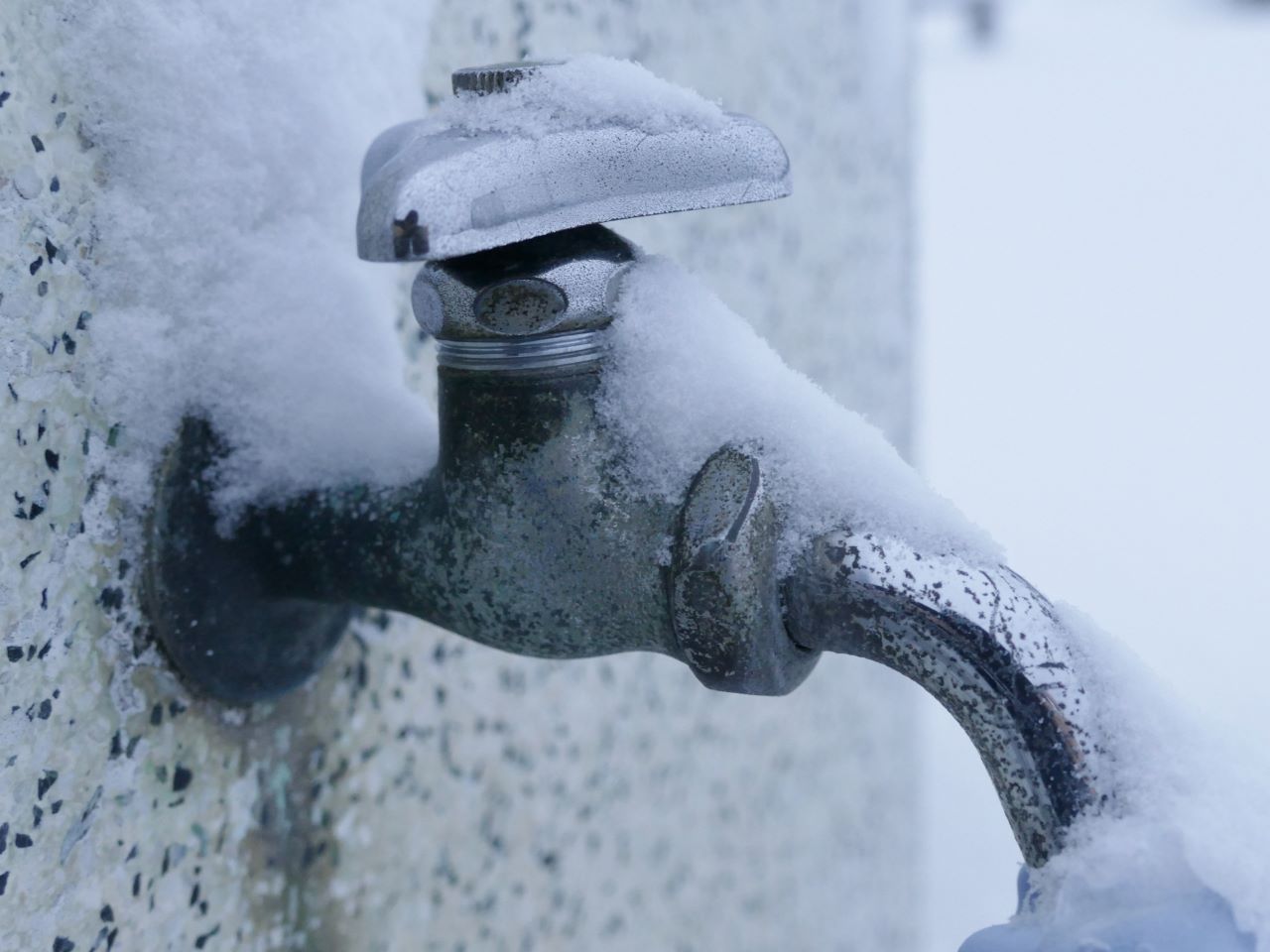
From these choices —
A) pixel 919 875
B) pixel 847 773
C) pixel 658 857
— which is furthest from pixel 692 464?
pixel 919 875

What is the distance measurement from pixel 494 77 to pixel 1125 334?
216 cm

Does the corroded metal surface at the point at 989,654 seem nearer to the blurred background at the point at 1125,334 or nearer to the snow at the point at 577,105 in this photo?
the snow at the point at 577,105

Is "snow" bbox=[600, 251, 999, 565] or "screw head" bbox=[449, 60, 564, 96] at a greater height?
"screw head" bbox=[449, 60, 564, 96]

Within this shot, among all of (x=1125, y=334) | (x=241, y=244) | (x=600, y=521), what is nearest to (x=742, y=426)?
(x=600, y=521)

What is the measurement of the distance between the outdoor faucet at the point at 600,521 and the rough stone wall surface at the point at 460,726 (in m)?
0.04

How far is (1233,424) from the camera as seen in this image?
223 centimetres

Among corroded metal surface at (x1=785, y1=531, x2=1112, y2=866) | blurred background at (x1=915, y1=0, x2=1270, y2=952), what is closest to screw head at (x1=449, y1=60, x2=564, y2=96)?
corroded metal surface at (x1=785, y1=531, x2=1112, y2=866)

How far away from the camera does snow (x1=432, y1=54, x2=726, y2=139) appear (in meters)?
0.27

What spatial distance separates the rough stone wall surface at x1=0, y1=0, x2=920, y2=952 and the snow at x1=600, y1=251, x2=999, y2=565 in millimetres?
137

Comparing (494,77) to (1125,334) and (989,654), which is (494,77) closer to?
(989,654)

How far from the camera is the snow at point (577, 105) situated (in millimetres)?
269

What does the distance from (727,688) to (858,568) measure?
0.14ft

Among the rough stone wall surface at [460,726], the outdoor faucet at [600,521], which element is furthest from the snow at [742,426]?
the rough stone wall surface at [460,726]

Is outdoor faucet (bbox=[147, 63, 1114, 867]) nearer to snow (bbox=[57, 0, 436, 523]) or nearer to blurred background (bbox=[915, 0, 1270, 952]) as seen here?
snow (bbox=[57, 0, 436, 523])
